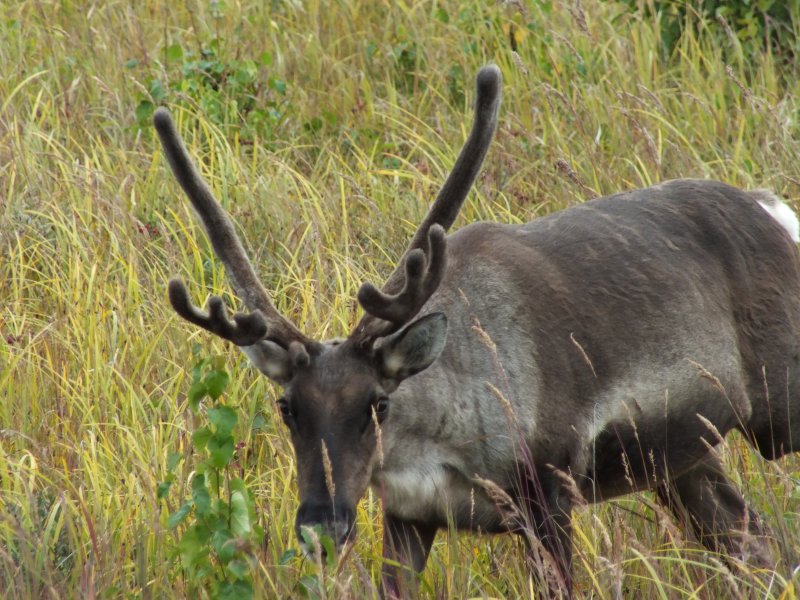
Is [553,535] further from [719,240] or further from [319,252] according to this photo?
[319,252]

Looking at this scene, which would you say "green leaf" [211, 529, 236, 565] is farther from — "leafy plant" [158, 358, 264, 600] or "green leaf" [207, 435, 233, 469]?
"green leaf" [207, 435, 233, 469]

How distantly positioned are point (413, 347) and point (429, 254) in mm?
300

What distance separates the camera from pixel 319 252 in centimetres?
611

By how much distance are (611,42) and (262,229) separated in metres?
2.63

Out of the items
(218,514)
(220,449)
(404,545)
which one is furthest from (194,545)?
(404,545)

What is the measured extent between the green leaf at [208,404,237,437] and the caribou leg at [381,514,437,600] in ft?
2.61

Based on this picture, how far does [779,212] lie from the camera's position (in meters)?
5.23

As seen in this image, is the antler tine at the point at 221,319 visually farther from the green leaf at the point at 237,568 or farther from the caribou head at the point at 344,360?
the green leaf at the point at 237,568

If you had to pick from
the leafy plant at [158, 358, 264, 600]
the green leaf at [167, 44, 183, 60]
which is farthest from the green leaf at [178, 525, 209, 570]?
the green leaf at [167, 44, 183, 60]

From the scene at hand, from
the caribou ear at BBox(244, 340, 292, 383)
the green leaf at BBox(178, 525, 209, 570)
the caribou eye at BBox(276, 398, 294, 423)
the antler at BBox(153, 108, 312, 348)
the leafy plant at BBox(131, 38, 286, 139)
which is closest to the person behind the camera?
the green leaf at BBox(178, 525, 209, 570)

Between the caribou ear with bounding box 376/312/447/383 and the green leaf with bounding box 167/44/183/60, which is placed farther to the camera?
the green leaf with bounding box 167/44/183/60

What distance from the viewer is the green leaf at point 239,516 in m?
3.73

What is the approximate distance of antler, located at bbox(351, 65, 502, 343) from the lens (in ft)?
13.5

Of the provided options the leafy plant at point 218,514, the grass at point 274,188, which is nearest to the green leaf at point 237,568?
the leafy plant at point 218,514
